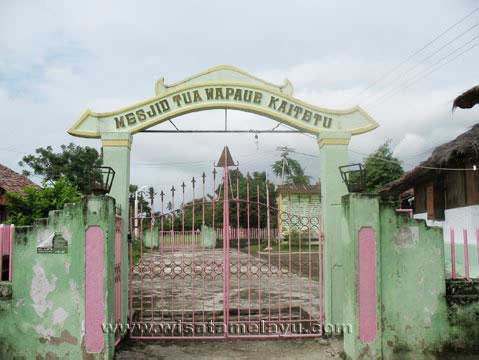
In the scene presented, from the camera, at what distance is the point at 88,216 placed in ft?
19.8

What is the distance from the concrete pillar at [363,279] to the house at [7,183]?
15.3 metres

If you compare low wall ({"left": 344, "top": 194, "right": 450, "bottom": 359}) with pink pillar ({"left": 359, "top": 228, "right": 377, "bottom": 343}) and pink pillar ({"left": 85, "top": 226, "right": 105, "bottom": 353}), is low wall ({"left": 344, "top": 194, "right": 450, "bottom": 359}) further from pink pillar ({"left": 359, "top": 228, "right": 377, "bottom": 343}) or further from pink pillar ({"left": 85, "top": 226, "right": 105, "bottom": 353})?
pink pillar ({"left": 85, "top": 226, "right": 105, "bottom": 353})

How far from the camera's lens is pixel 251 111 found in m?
7.34

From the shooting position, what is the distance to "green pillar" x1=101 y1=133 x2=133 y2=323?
280 inches

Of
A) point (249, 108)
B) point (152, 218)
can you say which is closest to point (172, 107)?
point (249, 108)

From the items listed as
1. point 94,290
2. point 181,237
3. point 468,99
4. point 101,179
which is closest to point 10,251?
point 94,290

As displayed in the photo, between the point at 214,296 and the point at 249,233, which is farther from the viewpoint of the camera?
the point at 214,296

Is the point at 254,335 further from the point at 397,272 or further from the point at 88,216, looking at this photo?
the point at 88,216

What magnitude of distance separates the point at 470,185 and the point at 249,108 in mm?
5266

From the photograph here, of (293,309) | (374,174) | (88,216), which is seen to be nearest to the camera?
(88,216)

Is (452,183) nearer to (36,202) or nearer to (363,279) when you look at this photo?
(363,279)

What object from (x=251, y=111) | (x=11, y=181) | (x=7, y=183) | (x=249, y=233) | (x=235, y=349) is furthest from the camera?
(x=11, y=181)

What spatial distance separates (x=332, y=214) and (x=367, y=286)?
1426 millimetres

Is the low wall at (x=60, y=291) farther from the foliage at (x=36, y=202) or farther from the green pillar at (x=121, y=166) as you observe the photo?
the foliage at (x=36, y=202)
